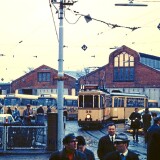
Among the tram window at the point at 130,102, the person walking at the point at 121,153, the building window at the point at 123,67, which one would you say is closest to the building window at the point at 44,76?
the building window at the point at 123,67

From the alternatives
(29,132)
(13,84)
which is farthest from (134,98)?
(13,84)

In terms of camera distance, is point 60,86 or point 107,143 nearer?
point 107,143

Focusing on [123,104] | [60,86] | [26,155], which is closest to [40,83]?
[123,104]

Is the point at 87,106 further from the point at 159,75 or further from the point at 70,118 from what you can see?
the point at 159,75

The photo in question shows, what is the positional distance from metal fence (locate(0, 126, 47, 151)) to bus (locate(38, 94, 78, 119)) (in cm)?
3098

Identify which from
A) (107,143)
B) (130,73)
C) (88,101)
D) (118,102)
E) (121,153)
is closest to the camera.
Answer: (121,153)

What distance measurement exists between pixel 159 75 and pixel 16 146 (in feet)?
171

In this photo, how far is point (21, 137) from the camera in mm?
19375

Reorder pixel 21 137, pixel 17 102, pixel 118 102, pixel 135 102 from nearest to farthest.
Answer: pixel 21 137
pixel 118 102
pixel 135 102
pixel 17 102

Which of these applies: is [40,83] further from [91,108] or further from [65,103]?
[91,108]

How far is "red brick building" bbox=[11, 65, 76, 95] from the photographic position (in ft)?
263

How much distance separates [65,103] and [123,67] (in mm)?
21267

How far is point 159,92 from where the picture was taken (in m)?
69.1

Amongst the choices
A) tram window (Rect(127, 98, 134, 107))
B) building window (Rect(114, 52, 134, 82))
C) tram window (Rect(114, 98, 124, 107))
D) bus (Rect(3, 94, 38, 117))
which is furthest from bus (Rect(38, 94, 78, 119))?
building window (Rect(114, 52, 134, 82))
